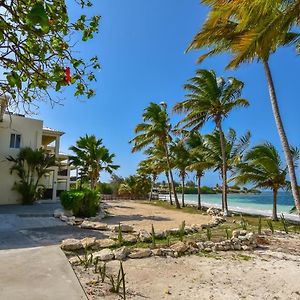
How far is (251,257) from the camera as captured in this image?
8125 millimetres

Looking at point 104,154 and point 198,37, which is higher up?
point 198,37

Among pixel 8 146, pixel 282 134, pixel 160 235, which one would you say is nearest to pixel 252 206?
pixel 8 146

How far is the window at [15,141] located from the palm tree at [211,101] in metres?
11.9

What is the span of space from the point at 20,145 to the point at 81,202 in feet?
32.2

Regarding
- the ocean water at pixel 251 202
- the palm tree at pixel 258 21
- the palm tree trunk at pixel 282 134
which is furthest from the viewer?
the ocean water at pixel 251 202

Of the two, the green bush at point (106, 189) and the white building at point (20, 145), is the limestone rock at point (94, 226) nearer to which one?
the white building at point (20, 145)

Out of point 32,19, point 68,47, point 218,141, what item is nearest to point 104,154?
point 218,141

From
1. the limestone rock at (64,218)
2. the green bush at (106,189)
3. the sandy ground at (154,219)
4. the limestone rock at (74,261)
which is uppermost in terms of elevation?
the green bush at (106,189)

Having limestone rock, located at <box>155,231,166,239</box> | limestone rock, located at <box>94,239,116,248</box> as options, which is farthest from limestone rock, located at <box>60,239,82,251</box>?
limestone rock, located at <box>155,231,166,239</box>

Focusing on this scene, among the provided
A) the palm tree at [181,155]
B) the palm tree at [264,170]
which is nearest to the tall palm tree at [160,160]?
the palm tree at [181,155]

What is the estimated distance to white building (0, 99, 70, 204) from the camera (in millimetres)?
21750

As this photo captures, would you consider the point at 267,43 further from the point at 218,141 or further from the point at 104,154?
the point at 104,154

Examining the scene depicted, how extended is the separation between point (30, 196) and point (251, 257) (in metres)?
17.9

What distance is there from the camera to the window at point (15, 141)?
22.6 m
